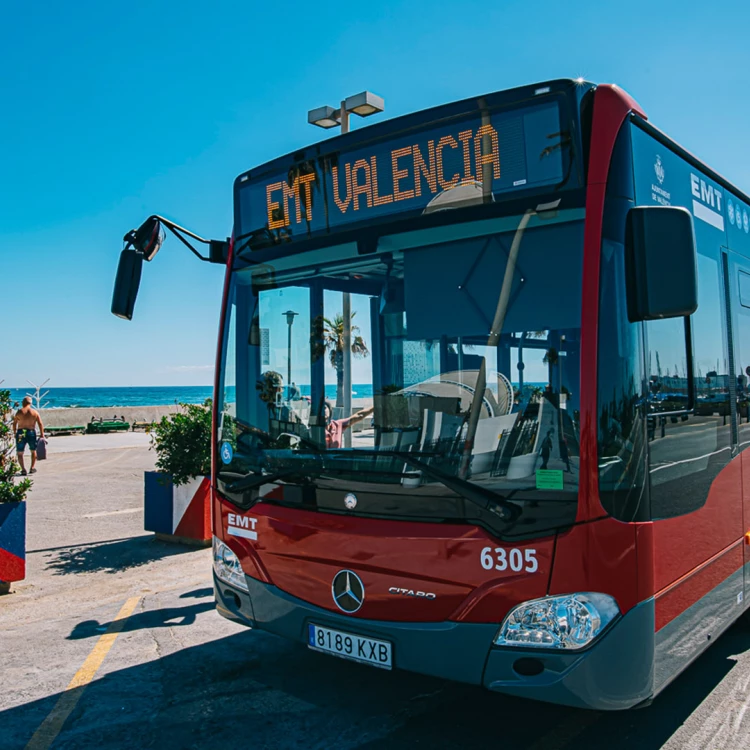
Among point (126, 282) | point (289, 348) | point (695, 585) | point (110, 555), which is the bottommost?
point (110, 555)

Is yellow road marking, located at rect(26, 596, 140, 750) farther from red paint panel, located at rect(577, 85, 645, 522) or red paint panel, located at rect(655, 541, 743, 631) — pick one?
red paint panel, located at rect(655, 541, 743, 631)

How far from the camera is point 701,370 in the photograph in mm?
3957

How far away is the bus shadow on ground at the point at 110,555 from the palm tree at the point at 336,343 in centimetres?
441

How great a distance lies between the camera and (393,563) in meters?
3.50

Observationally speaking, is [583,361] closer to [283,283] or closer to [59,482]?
[283,283]

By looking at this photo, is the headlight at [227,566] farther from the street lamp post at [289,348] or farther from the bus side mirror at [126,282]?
the bus side mirror at [126,282]

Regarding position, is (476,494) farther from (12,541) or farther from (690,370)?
(12,541)

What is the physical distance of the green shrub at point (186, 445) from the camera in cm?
837

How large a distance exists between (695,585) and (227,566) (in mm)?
2577

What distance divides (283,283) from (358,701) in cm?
246

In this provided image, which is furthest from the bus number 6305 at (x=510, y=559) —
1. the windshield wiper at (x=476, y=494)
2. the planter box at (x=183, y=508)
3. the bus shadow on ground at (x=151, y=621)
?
the planter box at (x=183, y=508)

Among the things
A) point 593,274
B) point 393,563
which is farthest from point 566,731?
point 593,274

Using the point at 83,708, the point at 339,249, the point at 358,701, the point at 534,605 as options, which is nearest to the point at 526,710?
the point at 358,701

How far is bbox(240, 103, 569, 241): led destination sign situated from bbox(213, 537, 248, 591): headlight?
1.87 metres
